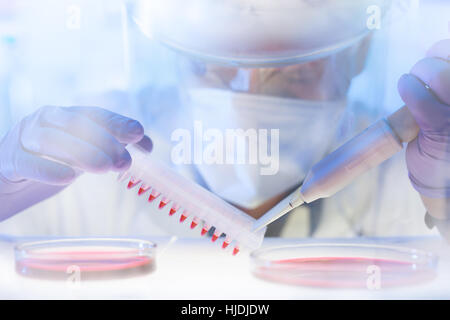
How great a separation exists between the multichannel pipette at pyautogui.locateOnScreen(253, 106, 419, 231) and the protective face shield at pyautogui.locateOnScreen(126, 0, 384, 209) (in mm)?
104

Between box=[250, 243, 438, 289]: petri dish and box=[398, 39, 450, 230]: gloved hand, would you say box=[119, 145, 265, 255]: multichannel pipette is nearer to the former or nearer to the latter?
box=[250, 243, 438, 289]: petri dish

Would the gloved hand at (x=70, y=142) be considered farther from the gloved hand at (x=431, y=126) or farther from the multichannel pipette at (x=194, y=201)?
the gloved hand at (x=431, y=126)

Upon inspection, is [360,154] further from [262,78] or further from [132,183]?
[132,183]

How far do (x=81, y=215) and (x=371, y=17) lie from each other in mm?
543

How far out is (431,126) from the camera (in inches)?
24.1

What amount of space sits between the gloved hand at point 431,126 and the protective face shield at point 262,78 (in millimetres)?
101

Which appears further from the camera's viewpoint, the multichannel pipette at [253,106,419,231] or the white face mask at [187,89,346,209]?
the white face mask at [187,89,346,209]

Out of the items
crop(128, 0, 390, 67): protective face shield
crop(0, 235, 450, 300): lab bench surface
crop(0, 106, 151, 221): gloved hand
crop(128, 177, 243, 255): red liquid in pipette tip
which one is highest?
crop(128, 0, 390, 67): protective face shield

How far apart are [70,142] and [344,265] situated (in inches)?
16.8

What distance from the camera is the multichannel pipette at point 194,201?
650 mm

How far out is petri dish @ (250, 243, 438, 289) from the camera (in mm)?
625

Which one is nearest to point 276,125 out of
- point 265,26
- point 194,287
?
point 265,26

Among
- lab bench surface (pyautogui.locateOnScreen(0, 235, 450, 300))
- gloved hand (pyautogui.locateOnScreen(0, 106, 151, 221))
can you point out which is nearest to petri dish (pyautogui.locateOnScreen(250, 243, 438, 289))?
lab bench surface (pyautogui.locateOnScreen(0, 235, 450, 300))

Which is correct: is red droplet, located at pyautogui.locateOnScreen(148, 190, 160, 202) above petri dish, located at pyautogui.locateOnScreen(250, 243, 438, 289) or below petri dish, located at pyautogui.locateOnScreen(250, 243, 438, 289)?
above
